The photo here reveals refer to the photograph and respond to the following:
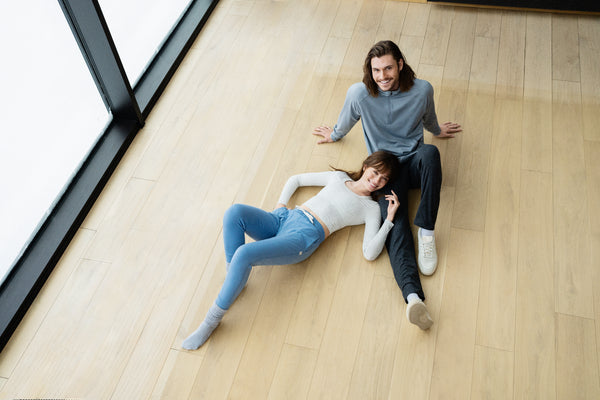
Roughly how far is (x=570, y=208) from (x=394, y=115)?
83cm

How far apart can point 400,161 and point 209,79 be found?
4.12ft

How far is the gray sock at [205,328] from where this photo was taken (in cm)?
208

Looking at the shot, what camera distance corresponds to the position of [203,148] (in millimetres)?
2752

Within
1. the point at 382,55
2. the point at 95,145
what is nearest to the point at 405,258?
the point at 382,55

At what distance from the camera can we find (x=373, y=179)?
2256 millimetres

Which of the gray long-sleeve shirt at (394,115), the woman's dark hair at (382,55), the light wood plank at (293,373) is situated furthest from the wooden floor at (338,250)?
the woman's dark hair at (382,55)

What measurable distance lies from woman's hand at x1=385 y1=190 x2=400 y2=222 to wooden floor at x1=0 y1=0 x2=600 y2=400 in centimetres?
17

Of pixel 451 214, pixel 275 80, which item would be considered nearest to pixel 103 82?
pixel 275 80

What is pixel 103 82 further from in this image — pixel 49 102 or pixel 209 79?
pixel 209 79

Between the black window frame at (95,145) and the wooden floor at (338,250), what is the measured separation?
0.19 ft

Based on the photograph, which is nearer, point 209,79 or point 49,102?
point 49,102

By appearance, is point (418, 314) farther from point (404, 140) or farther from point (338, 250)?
point (404, 140)

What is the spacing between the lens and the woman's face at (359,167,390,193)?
7.37ft

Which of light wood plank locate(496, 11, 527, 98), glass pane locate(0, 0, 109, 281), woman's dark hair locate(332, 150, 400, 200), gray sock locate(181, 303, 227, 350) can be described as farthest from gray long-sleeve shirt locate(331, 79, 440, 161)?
glass pane locate(0, 0, 109, 281)
